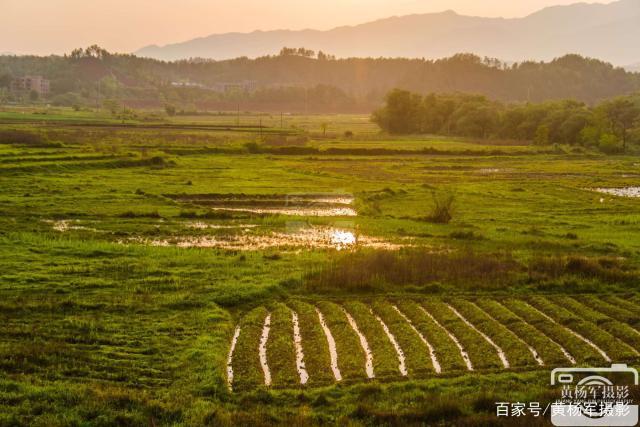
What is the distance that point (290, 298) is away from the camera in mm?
18391

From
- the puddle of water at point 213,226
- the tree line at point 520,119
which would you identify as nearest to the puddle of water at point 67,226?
the puddle of water at point 213,226

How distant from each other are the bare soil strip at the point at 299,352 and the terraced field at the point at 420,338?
0.08 feet

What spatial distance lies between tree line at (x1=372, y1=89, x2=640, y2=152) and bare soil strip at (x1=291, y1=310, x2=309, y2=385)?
6674cm

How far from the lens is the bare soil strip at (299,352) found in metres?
13.2

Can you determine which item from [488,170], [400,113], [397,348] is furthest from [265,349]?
[400,113]

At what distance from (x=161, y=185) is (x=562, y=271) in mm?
25991

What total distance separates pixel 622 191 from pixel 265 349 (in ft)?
118

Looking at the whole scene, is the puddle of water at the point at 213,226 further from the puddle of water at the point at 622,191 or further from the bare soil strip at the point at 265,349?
the puddle of water at the point at 622,191

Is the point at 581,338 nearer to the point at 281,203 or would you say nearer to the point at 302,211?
the point at 302,211

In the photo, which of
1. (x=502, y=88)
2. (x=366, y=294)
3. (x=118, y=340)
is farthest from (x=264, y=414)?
(x=502, y=88)

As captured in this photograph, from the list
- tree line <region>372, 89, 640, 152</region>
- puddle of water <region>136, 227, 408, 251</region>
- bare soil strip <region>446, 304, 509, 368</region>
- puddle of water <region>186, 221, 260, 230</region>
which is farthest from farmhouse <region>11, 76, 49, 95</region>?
bare soil strip <region>446, 304, 509, 368</region>

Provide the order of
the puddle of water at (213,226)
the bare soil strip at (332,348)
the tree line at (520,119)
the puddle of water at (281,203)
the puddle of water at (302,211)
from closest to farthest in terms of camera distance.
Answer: the bare soil strip at (332,348)
the puddle of water at (213,226)
the puddle of water at (302,211)
the puddle of water at (281,203)
the tree line at (520,119)

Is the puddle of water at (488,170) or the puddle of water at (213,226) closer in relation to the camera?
the puddle of water at (213,226)

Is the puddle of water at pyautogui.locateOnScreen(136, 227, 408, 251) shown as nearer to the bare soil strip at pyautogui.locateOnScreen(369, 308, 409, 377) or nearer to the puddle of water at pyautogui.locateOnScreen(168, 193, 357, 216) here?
the puddle of water at pyautogui.locateOnScreen(168, 193, 357, 216)
